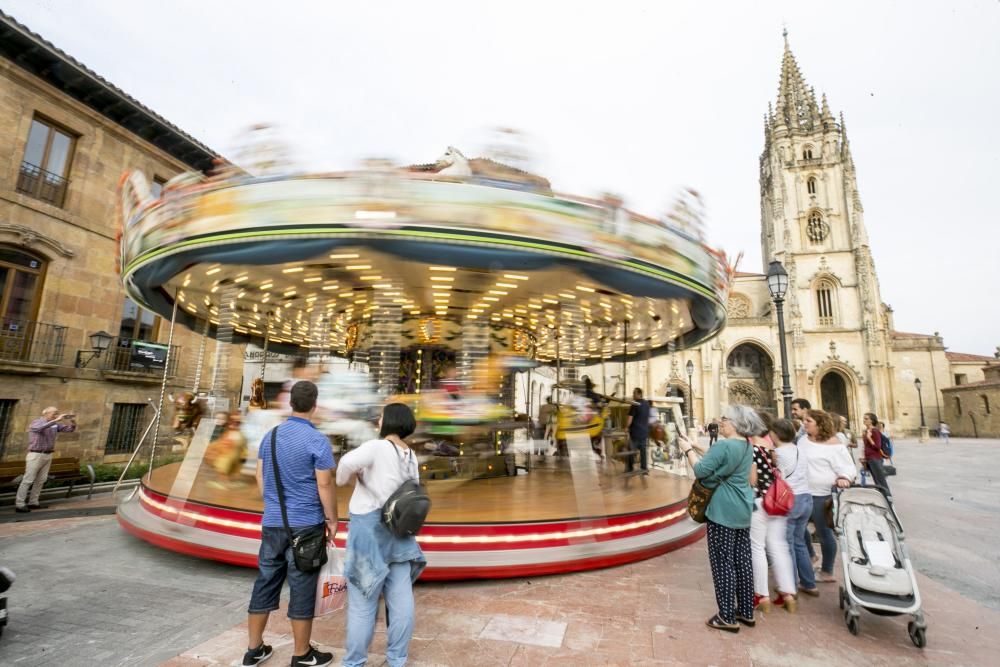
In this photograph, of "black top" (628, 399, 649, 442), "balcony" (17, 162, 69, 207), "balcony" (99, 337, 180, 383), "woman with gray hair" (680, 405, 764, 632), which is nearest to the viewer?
"woman with gray hair" (680, 405, 764, 632)

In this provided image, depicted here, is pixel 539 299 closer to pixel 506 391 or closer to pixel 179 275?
pixel 506 391

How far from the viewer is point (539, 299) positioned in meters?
7.70

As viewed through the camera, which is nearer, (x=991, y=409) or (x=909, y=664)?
(x=909, y=664)

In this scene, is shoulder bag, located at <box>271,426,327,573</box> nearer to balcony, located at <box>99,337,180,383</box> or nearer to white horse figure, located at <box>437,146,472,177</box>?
white horse figure, located at <box>437,146,472,177</box>

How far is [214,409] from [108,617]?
401 centimetres

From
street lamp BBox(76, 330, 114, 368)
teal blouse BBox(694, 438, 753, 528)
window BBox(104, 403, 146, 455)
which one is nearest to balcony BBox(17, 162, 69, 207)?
street lamp BBox(76, 330, 114, 368)

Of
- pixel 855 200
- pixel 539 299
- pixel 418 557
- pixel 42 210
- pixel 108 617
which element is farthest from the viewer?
pixel 855 200

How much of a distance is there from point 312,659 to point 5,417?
12.4 metres

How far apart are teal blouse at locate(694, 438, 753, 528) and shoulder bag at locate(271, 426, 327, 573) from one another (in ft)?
9.22

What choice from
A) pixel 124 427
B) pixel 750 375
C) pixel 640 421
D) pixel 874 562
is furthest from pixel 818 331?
pixel 124 427

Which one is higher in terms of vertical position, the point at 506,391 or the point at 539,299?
the point at 539,299

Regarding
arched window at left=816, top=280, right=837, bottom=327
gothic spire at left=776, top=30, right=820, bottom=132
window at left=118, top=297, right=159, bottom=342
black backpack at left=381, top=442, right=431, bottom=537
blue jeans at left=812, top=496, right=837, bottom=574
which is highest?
gothic spire at left=776, top=30, right=820, bottom=132

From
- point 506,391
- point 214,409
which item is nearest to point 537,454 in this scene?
point 506,391

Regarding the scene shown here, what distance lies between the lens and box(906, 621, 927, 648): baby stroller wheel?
3.28 m
